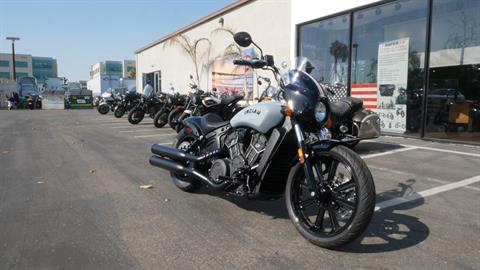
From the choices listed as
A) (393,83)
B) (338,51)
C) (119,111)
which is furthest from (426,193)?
(119,111)

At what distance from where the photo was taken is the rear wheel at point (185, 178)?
15.1ft

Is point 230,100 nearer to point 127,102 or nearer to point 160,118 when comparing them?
point 160,118

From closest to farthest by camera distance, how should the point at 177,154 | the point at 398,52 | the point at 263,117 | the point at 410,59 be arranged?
1. the point at 263,117
2. the point at 177,154
3. the point at 410,59
4. the point at 398,52

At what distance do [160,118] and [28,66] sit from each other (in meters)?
95.9

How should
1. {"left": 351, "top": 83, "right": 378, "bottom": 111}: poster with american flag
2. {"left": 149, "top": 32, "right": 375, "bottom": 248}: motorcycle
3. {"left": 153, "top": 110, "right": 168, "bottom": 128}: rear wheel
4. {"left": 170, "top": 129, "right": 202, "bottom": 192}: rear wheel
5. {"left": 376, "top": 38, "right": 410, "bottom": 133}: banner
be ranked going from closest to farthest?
{"left": 149, "top": 32, "right": 375, "bottom": 248}: motorcycle < {"left": 170, "top": 129, "right": 202, "bottom": 192}: rear wheel < {"left": 376, "top": 38, "right": 410, "bottom": 133}: banner < {"left": 351, "top": 83, "right": 378, "bottom": 111}: poster with american flag < {"left": 153, "top": 110, "right": 168, "bottom": 128}: rear wheel

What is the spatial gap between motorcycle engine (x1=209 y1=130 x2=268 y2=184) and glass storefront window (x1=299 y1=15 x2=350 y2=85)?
7.54 metres

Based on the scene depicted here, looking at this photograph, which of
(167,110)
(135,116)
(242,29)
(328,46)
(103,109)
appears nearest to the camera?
(328,46)

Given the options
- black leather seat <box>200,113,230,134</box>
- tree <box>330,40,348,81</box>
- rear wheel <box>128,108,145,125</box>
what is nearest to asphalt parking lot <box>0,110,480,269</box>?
black leather seat <box>200,113,230,134</box>

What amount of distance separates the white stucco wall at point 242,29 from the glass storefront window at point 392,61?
326 cm

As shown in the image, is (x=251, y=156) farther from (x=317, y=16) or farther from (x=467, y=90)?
(x=317, y=16)

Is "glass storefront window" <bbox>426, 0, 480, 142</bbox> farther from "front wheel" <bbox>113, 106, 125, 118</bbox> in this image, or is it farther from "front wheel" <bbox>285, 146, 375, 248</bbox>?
"front wheel" <bbox>113, 106, 125, 118</bbox>

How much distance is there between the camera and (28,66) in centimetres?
9481

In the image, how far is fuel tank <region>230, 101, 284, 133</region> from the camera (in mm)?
3467

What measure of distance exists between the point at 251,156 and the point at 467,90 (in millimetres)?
6939
